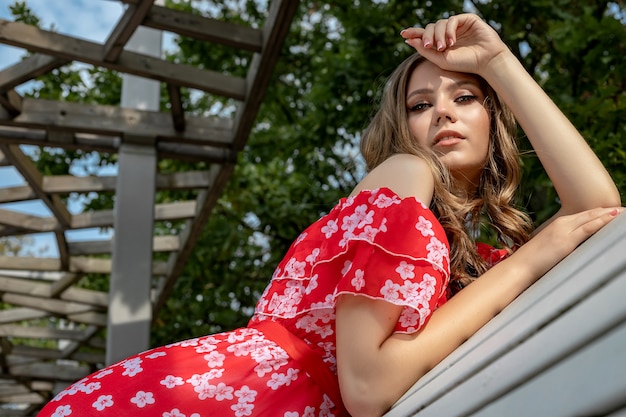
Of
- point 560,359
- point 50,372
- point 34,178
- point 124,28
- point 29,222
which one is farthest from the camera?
point 50,372

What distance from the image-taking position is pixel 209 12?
7.77 metres

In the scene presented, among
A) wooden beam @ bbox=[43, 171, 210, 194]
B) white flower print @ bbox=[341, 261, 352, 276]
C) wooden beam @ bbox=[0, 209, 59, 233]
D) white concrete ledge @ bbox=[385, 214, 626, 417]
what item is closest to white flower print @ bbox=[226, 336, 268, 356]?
white flower print @ bbox=[341, 261, 352, 276]

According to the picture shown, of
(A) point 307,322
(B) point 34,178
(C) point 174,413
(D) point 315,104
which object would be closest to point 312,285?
(A) point 307,322

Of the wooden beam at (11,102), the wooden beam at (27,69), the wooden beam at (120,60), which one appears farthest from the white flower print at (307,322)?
the wooden beam at (11,102)

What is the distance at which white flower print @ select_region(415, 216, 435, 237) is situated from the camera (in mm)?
1184

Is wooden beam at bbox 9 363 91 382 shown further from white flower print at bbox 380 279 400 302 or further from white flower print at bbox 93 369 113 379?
white flower print at bbox 380 279 400 302

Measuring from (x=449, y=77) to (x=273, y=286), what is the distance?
20.7 inches

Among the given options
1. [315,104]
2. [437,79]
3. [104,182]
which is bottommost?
[437,79]

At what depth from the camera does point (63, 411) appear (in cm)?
135

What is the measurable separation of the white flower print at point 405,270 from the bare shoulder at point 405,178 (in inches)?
5.1

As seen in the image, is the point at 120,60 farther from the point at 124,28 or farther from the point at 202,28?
the point at 202,28

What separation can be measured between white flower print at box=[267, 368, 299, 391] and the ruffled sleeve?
0.10 m

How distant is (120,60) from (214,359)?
296 centimetres

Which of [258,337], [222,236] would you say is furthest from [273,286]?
[222,236]
